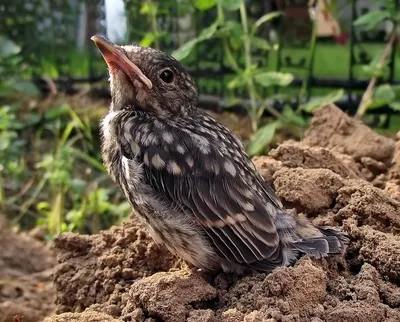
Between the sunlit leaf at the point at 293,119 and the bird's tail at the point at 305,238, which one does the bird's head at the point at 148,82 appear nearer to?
the bird's tail at the point at 305,238

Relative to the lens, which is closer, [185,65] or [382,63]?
[382,63]

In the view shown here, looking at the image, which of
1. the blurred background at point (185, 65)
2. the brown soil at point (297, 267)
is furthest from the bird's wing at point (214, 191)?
the blurred background at point (185, 65)

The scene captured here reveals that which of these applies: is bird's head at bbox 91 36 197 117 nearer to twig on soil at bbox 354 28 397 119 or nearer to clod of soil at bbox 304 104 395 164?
clod of soil at bbox 304 104 395 164

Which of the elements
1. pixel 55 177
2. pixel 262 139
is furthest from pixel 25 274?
pixel 262 139

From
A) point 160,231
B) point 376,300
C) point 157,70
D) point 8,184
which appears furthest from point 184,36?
point 376,300

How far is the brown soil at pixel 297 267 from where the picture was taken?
6.77 feet

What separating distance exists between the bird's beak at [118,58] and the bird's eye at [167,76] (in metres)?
0.08

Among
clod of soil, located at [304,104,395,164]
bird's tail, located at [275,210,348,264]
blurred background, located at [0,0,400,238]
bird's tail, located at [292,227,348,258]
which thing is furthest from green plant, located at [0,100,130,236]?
bird's tail, located at [292,227,348,258]

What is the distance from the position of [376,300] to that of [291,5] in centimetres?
415

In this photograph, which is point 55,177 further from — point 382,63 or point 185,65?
point 382,63

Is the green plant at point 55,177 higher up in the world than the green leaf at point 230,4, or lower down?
lower down

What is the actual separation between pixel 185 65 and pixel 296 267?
401 centimetres

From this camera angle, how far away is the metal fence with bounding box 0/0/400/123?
5.27 m

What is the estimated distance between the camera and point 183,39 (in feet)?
19.4
